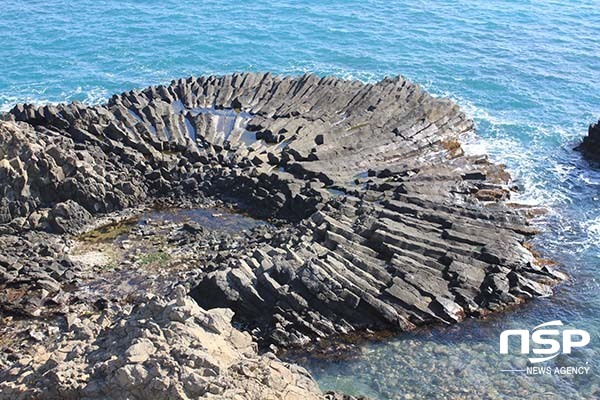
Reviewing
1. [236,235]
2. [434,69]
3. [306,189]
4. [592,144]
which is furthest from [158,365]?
[434,69]

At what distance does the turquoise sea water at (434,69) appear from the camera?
28.4 m

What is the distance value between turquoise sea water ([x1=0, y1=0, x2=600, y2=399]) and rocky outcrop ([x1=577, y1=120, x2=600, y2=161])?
934 mm

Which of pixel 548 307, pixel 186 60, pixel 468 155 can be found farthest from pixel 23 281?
pixel 186 60

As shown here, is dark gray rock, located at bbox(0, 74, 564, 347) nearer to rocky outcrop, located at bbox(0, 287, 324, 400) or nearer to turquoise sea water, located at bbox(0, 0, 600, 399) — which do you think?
turquoise sea water, located at bbox(0, 0, 600, 399)

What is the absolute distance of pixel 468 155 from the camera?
46750mm

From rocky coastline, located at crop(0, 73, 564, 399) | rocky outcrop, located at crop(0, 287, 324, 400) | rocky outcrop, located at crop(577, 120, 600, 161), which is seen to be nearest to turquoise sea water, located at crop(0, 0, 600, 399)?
rocky outcrop, located at crop(577, 120, 600, 161)

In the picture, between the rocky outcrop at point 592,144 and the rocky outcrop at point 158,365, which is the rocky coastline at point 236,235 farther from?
the rocky outcrop at point 592,144

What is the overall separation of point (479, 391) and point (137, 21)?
68256 millimetres

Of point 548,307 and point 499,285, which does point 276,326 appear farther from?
point 548,307

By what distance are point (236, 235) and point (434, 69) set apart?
35393mm

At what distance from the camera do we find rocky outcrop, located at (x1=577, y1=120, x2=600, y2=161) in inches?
1893

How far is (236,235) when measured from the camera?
39.2 m

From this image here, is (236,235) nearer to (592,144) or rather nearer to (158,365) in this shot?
(158,365)

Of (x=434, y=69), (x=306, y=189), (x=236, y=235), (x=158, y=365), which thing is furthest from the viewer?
(x=434, y=69)
